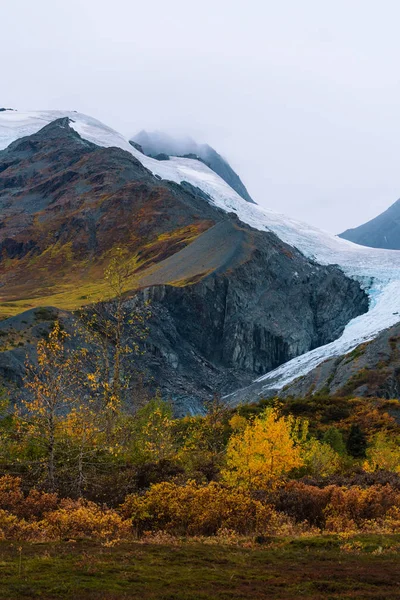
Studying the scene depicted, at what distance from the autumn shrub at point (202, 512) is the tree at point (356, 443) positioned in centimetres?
3337

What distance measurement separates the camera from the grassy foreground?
1050cm

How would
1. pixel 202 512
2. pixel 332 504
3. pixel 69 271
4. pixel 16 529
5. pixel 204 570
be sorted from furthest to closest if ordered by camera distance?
pixel 69 271
pixel 332 504
pixel 202 512
pixel 16 529
pixel 204 570

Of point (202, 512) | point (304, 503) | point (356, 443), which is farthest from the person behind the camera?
point (356, 443)

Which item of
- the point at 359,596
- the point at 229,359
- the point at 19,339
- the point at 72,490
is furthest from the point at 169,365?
the point at 359,596

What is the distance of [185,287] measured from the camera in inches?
4904

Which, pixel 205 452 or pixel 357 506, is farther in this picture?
pixel 205 452

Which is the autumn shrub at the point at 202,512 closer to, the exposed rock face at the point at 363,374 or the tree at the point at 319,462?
the tree at the point at 319,462

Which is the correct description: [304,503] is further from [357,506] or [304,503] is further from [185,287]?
[185,287]

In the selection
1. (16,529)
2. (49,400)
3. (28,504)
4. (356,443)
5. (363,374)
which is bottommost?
(356,443)

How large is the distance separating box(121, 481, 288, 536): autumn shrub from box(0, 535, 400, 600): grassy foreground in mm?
2444

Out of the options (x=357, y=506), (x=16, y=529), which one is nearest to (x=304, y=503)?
(x=357, y=506)

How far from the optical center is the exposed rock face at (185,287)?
367 feet

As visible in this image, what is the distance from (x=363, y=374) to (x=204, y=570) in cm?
7353

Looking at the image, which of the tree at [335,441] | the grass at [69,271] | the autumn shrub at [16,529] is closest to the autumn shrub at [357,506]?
the autumn shrub at [16,529]
